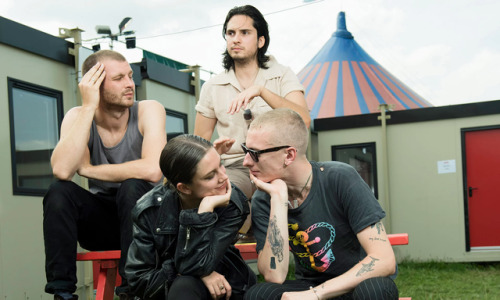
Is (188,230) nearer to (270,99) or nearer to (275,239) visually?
(275,239)

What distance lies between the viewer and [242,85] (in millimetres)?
3330

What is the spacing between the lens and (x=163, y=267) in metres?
2.44

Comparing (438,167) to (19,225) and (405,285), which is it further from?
(19,225)

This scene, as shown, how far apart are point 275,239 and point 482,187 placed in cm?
928

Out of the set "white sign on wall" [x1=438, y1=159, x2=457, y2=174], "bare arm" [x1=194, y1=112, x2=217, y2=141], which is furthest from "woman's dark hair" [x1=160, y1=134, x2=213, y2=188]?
"white sign on wall" [x1=438, y1=159, x2=457, y2=174]

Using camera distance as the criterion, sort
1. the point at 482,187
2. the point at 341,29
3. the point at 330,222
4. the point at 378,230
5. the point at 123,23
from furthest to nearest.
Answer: the point at 341,29 < the point at 482,187 < the point at 123,23 < the point at 330,222 < the point at 378,230

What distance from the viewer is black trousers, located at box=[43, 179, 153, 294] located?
266 cm

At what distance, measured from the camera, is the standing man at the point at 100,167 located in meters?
2.71

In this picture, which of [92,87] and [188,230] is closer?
[188,230]

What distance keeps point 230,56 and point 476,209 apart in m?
8.49

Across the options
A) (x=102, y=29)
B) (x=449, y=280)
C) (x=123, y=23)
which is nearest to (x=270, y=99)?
(x=102, y=29)

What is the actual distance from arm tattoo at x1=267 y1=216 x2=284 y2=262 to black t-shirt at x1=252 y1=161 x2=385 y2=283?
101 millimetres

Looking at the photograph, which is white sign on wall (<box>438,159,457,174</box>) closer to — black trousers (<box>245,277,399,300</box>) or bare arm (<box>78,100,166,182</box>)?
bare arm (<box>78,100,166,182</box>)

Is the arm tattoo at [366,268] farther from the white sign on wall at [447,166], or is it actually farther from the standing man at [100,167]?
the white sign on wall at [447,166]
